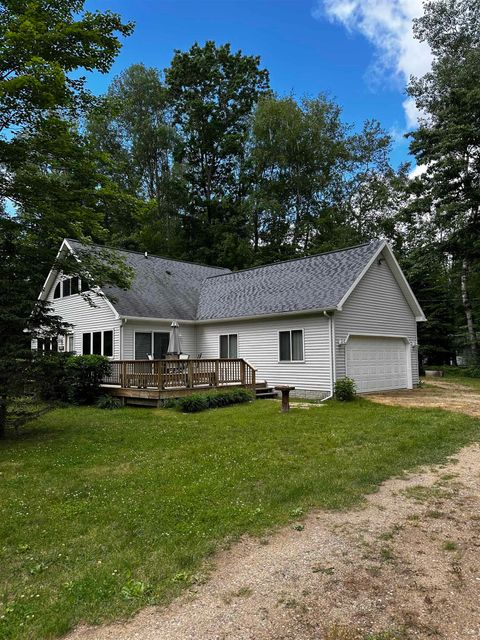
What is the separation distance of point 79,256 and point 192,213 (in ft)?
91.2

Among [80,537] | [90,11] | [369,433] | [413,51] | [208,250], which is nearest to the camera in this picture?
[80,537]

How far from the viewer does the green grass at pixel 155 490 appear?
3432 millimetres

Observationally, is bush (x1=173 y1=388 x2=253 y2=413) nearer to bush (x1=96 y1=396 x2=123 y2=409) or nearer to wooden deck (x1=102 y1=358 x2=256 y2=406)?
wooden deck (x1=102 y1=358 x2=256 y2=406)

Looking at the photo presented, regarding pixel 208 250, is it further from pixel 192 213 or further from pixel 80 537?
pixel 80 537

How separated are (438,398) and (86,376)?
12.0m

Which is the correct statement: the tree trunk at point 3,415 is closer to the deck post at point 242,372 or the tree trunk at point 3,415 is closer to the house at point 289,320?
the house at point 289,320

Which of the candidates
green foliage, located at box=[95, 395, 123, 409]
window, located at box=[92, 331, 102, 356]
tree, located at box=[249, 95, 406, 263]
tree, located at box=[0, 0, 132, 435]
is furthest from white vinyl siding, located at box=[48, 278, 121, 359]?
tree, located at box=[249, 95, 406, 263]

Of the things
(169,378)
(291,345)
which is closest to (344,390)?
(291,345)

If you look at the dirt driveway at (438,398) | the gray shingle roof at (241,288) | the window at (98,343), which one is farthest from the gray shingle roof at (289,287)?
the window at (98,343)

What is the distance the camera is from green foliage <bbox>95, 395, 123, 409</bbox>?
14.8m

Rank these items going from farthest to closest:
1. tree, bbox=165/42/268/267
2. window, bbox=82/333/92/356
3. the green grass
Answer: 1. tree, bbox=165/42/268/267
2. window, bbox=82/333/92/356
3. the green grass

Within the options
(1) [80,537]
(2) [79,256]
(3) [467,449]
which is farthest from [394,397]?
(1) [80,537]

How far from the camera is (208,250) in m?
35.8

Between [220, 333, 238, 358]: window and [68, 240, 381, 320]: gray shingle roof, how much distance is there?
35.1 inches
